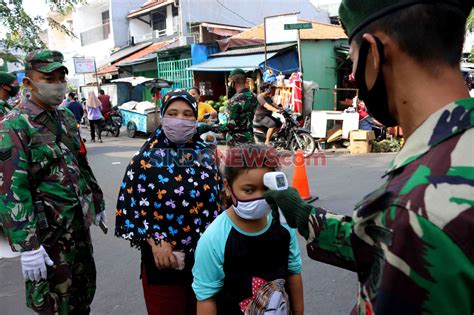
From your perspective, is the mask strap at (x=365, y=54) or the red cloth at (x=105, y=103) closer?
the mask strap at (x=365, y=54)

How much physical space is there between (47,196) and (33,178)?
0.13 metres

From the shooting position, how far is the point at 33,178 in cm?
227

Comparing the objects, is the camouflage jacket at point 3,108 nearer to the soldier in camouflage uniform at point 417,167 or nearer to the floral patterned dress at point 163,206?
the floral patterned dress at point 163,206

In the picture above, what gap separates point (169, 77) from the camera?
17609 millimetres

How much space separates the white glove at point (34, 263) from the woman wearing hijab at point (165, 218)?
0.42 meters

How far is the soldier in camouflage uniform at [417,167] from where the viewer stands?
2.20ft

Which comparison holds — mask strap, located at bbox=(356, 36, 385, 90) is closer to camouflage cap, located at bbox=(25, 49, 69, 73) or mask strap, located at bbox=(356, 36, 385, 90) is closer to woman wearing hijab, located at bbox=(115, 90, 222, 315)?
woman wearing hijab, located at bbox=(115, 90, 222, 315)

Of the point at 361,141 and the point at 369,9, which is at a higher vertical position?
the point at 369,9

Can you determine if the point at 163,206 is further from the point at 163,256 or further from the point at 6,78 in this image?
the point at 6,78

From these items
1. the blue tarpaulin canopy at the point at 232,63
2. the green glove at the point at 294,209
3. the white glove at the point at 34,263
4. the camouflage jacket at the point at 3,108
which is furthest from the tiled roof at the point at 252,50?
the green glove at the point at 294,209

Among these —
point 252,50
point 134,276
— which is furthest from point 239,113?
point 252,50

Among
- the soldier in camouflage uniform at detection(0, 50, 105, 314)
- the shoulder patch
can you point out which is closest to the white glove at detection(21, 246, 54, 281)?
the soldier in camouflage uniform at detection(0, 50, 105, 314)

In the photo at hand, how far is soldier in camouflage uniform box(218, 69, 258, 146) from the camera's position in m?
5.58

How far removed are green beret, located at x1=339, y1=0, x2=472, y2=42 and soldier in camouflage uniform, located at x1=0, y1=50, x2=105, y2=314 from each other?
191 centimetres
